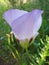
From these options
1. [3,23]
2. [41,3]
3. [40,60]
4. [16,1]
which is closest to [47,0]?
[41,3]

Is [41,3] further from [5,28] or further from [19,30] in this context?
[19,30]

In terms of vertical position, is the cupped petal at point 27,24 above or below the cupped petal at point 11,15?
below

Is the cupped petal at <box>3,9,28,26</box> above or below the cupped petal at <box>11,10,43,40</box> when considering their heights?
above

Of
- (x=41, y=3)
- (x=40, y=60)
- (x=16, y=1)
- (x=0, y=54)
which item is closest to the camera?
(x=40, y=60)

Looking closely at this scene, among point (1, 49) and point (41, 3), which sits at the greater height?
point (41, 3)
